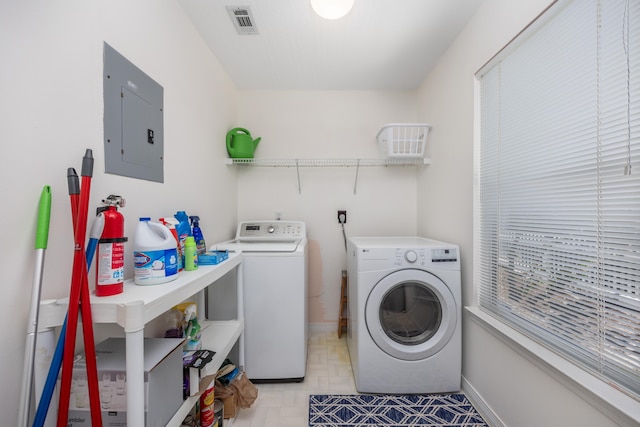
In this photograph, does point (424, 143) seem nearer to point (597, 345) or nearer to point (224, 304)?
point (597, 345)

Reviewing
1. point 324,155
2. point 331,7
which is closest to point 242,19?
point 331,7

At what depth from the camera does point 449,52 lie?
1.96 m

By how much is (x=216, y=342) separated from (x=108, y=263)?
84cm

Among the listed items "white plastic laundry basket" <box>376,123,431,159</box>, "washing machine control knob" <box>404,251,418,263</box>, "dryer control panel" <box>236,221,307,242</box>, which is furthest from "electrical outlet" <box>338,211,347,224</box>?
"washing machine control knob" <box>404,251,418,263</box>

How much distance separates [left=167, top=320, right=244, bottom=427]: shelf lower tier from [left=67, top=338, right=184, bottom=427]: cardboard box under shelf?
0.04 meters

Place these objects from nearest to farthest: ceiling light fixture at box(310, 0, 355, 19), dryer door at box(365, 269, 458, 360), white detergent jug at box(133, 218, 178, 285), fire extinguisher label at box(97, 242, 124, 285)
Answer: fire extinguisher label at box(97, 242, 124, 285), white detergent jug at box(133, 218, 178, 285), ceiling light fixture at box(310, 0, 355, 19), dryer door at box(365, 269, 458, 360)

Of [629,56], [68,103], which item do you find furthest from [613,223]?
[68,103]

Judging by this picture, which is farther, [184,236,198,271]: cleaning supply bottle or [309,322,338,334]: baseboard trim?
[309,322,338,334]: baseboard trim

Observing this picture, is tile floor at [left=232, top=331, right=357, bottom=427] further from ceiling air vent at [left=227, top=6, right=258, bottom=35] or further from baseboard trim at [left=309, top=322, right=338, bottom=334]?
ceiling air vent at [left=227, top=6, right=258, bottom=35]

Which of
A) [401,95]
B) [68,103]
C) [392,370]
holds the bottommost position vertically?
[392,370]

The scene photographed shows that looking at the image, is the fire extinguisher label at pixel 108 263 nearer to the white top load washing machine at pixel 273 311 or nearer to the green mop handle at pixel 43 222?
A: the green mop handle at pixel 43 222

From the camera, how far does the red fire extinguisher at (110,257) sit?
31.7 inches

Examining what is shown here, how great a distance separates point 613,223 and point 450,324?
1.05 m

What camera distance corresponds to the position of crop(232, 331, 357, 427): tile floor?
1525mm
